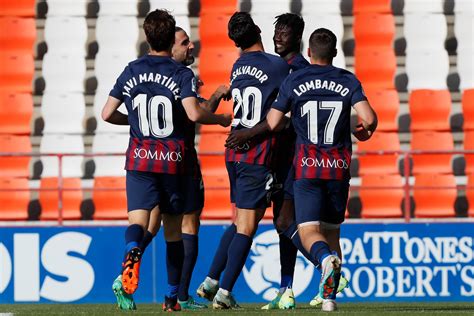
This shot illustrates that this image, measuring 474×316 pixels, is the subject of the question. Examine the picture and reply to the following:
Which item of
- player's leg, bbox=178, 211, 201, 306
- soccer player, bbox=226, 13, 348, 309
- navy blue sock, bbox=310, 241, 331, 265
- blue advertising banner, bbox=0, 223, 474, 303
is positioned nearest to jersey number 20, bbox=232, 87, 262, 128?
soccer player, bbox=226, 13, 348, 309

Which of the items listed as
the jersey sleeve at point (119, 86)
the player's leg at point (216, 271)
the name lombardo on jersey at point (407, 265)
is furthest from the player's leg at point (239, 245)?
the name lombardo on jersey at point (407, 265)

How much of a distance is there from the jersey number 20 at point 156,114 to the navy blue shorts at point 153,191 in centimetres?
26

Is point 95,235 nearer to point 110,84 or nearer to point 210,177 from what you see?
point 210,177

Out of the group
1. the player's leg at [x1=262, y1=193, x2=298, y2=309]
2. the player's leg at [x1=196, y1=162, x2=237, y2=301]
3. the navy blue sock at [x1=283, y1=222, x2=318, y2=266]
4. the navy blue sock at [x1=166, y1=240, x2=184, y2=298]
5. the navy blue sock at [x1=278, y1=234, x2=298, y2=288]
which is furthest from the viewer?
the navy blue sock at [x1=278, y1=234, x2=298, y2=288]

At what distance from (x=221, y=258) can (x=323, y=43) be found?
6.07ft

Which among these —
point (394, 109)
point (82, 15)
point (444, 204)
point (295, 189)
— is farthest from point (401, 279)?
point (82, 15)

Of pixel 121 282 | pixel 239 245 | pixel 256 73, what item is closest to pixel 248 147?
pixel 256 73

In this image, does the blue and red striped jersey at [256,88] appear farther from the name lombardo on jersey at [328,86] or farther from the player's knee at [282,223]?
the name lombardo on jersey at [328,86]

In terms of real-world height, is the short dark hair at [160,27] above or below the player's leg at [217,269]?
above

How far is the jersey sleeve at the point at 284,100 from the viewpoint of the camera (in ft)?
25.5

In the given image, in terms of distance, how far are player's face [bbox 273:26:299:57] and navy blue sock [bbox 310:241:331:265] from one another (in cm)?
162

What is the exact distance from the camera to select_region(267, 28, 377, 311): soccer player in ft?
25.4

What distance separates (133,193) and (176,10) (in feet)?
21.6

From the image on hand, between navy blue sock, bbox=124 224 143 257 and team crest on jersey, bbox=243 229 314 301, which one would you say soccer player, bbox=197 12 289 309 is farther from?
team crest on jersey, bbox=243 229 314 301
